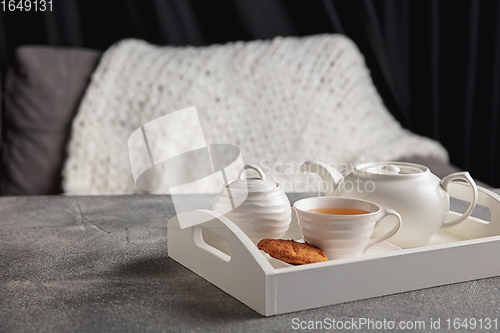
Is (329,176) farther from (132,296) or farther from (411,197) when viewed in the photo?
(132,296)

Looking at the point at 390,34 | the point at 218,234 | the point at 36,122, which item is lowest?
the point at 36,122

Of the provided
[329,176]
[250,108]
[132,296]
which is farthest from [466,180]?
[250,108]

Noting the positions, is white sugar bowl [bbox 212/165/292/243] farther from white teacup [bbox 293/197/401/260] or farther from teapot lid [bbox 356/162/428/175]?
teapot lid [bbox 356/162/428/175]

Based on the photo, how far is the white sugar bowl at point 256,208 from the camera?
63cm

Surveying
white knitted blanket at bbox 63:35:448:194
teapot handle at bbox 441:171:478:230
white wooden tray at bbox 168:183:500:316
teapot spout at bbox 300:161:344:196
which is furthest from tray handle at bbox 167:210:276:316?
white knitted blanket at bbox 63:35:448:194

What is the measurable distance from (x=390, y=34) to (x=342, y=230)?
1658 mm

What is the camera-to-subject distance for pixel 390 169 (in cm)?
69

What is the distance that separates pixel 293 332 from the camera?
1.53 feet

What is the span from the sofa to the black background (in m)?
0.28

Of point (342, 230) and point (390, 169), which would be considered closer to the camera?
point (342, 230)

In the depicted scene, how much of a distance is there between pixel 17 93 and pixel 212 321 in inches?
Answer: 56.7

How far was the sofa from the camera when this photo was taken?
5.31ft

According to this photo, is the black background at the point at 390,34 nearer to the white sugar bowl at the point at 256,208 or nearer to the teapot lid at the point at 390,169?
the teapot lid at the point at 390,169

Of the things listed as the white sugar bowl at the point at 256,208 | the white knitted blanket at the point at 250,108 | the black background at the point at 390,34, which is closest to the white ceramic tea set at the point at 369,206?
the white sugar bowl at the point at 256,208
